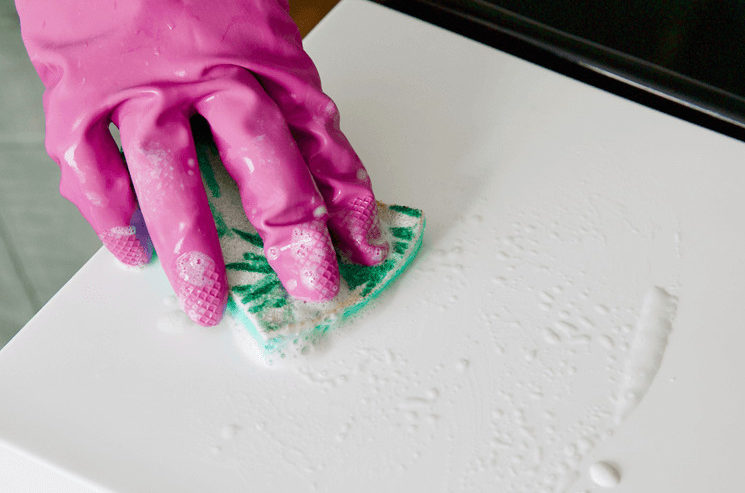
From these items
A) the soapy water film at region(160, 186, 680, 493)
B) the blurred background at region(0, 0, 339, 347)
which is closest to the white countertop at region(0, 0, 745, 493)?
the soapy water film at region(160, 186, 680, 493)

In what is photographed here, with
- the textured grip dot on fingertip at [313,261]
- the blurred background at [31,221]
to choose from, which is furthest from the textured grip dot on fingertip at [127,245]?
the blurred background at [31,221]

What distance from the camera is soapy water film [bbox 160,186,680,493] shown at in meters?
0.71

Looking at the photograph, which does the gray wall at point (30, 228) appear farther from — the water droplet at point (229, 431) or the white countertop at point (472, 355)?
the water droplet at point (229, 431)

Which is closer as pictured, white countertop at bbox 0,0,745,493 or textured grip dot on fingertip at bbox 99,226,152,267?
white countertop at bbox 0,0,745,493

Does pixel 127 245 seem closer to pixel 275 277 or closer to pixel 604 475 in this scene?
pixel 275 277

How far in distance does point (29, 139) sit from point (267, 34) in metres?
0.86

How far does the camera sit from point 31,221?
1.38 metres

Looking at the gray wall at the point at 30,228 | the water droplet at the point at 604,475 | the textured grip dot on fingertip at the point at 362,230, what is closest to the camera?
the water droplet at the point at 604,475

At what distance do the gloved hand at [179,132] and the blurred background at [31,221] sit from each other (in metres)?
0.58

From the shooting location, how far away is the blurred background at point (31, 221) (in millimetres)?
1339

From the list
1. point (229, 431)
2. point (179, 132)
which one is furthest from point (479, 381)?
point (179, 132)

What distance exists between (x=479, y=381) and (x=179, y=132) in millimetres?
409

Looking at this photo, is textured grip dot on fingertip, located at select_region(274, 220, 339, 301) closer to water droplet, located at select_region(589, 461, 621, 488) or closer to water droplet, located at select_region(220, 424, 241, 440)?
water droplet, located at select_region(220, 424, 241, 440)

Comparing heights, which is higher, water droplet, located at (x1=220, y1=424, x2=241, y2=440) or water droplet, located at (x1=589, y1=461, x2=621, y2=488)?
water droplet, located at (x1=589, y1=461, x2=621, y2=488)
